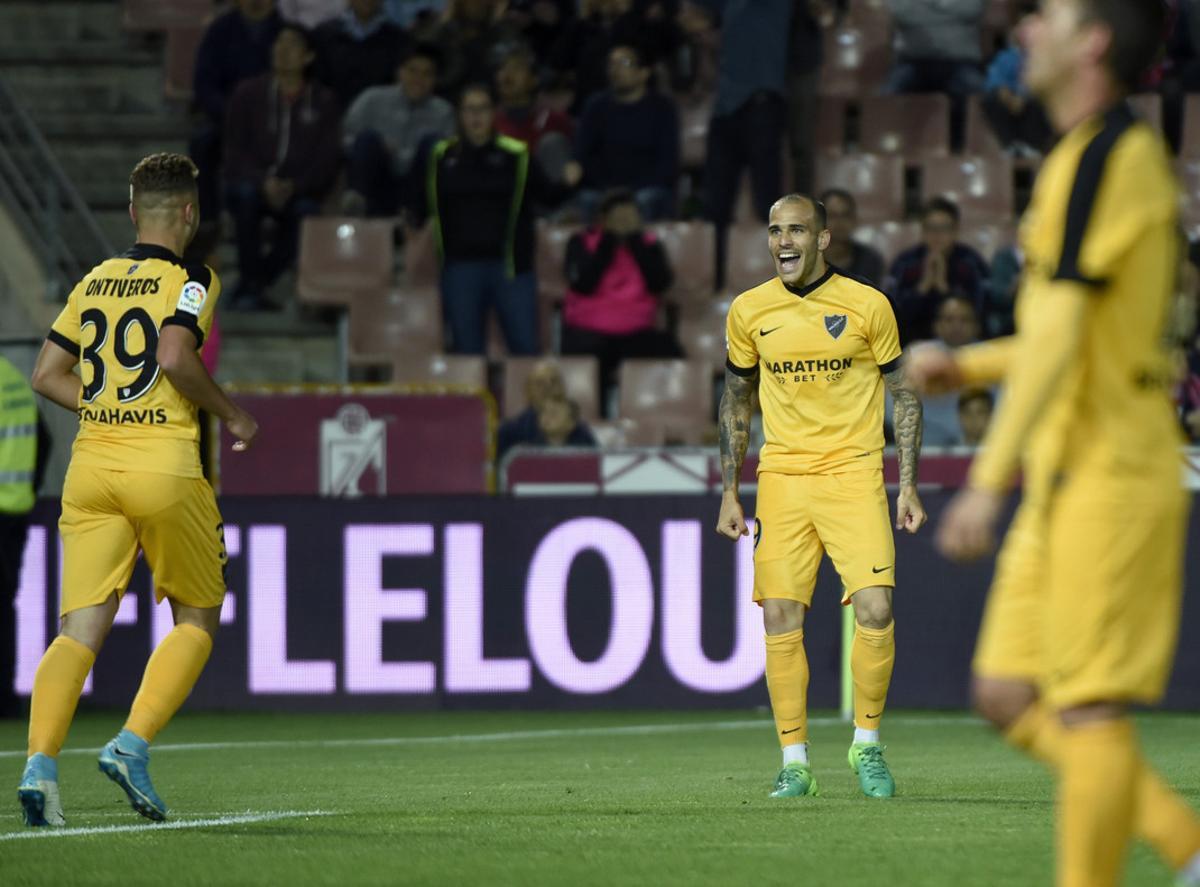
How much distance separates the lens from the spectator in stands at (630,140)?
16.5 metres

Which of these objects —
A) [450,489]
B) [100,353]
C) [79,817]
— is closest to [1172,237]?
[100,353]

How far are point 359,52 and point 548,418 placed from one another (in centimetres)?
490

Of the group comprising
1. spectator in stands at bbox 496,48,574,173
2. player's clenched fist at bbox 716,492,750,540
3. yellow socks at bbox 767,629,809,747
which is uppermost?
Answer: spectator in stands at bbox 496,48,574,173

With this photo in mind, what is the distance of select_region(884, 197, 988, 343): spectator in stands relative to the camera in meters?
15.3

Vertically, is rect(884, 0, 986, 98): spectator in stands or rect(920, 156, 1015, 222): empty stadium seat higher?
rect(884, 0, 986, 98): spectator in stands

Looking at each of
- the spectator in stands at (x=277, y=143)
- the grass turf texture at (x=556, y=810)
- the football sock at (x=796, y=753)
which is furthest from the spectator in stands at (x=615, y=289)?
the football sock at (x=796, y=753)

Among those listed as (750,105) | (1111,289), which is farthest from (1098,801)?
(750,105)

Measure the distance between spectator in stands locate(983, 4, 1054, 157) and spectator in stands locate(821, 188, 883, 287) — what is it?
8.56ft

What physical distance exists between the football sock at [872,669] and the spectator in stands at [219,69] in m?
10.00

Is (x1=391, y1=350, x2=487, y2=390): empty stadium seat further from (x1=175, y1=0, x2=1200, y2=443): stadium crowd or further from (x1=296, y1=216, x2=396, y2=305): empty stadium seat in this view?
(x1=296, y1=216, x2=396, y2=305): empty stadium seat

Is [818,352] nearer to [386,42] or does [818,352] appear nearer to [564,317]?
[564,317]

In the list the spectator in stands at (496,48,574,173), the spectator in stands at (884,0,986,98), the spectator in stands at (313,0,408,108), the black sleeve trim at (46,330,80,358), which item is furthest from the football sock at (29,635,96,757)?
the spectator in stands at (884,0,986,98)

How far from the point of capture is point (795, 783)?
782 centimetres

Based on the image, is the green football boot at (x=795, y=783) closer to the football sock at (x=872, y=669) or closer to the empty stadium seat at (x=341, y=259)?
the football sock at (x=872, y=669)
